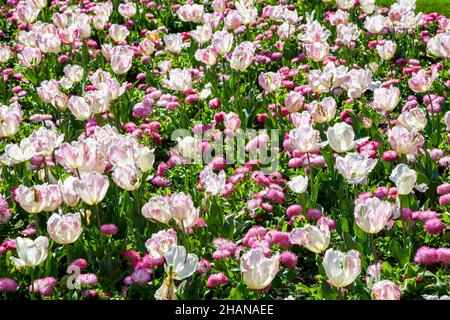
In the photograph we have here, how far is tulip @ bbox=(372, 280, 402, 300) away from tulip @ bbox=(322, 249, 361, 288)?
0.34ft

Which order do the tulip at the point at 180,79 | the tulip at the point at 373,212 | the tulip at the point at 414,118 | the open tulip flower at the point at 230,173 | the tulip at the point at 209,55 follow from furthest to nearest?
the tulip at the point at 209,55 < the tulip at the point at 180,79 < the tulip at the point at 414,118 < the open tulip flower at the point at 230,173 < the tulip at the point at 373,212

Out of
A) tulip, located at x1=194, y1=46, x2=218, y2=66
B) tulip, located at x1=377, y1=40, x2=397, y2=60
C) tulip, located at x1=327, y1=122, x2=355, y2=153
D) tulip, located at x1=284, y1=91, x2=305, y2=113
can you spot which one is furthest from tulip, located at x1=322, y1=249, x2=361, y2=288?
tulip, located at x1=377, y1=40, x2=397, y2=60

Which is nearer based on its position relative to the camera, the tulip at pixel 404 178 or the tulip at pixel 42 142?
the tulip at pixel 404 178

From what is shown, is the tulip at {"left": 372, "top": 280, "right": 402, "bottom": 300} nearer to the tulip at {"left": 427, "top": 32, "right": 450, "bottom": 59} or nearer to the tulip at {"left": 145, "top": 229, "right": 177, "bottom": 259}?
the tulip at {"left": 145, "top": 229, "right": 177, "bottom": 259}

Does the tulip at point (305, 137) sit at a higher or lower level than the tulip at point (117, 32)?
higher

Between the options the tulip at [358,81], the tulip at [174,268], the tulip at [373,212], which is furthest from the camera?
the tulip at [358,81]

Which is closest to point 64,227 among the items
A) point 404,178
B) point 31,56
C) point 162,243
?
point 162,243

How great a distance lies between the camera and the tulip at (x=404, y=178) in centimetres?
347

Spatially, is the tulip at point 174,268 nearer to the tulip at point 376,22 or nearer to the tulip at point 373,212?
the tulip at point 373,212

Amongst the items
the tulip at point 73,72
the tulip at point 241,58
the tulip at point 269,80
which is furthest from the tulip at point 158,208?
the tulip at point 73,72

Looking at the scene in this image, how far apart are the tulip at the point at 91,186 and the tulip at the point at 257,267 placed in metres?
0.89

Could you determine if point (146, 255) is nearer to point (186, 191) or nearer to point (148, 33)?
point (186, 191)

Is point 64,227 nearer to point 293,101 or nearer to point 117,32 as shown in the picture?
point 293,101
